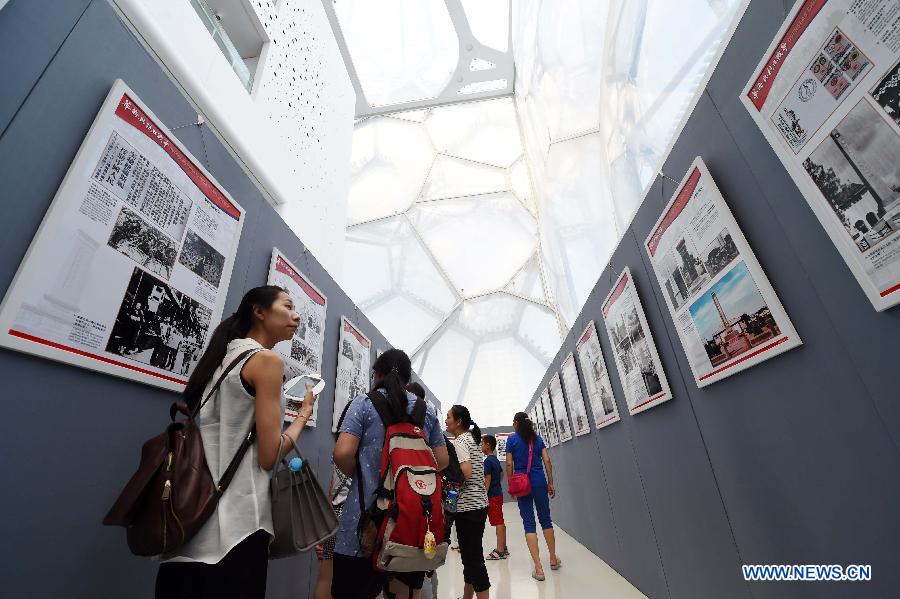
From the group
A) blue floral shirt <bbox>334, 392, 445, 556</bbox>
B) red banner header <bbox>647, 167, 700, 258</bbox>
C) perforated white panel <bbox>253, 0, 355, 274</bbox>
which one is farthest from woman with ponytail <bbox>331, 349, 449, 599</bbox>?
perforated white panel <bbox>253, 0, 355, 274</bbox>

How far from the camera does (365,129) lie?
45.5ft

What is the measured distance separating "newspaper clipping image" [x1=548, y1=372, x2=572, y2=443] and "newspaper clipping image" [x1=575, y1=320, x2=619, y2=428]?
1.49 metres

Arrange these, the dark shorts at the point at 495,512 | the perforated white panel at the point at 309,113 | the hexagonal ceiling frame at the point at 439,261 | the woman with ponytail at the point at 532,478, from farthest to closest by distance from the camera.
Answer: the hexagonal ceiling frame at the point at 439,261, the dark shorts at the point at 495,512, the perforated white panel at the point at 309,113, the woman with ponytail at the point at 532,478

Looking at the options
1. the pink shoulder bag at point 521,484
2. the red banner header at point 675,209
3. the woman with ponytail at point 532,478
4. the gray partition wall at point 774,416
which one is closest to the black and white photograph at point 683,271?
the red banner header at point 675,209

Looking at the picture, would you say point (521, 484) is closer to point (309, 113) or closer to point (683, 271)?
point (683, 271)

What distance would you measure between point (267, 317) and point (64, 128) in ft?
2.81

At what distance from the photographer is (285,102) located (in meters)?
A: 4.24

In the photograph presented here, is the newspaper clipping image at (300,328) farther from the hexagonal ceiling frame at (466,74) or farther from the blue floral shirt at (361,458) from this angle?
the hexagonal ceiling frame at (466,74)

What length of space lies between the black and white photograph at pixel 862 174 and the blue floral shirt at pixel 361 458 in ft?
5.52

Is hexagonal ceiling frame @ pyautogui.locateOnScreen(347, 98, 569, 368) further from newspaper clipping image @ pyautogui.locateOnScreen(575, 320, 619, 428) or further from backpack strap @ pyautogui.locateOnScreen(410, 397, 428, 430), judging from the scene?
backpack strap @ pyautogui.locateOnScreen(410, 397, 428, 430)

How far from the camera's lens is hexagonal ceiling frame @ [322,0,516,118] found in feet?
37.5

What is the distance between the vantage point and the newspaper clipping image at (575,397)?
450cm

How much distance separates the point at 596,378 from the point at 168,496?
3.63 metres

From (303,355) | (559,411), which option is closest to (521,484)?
(559,411)
